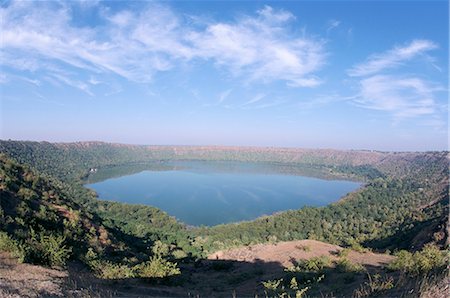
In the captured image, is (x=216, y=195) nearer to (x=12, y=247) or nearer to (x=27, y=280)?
(x=12, y=247)

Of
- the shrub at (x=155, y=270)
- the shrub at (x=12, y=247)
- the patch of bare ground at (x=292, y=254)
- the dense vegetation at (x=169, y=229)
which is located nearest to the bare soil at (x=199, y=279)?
the patch of bare ground at (x=292, y=254)

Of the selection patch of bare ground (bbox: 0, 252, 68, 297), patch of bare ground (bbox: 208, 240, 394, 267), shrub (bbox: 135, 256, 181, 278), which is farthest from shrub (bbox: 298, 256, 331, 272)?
patch of bare ground (bbox: 0, 252, 68, 297)

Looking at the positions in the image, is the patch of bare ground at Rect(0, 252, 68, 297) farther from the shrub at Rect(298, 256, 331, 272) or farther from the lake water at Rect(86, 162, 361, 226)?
the lake water at Rect(86, 162, 361, 226)

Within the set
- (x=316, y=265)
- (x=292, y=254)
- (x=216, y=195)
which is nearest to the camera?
(x=316, y=265)

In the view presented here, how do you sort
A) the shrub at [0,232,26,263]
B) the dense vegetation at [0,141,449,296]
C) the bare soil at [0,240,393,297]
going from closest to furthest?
the bare soil at [0,240,393,297]
the shrub at [0,232,26,263]
the dense vegetation at [0,141,449,296]

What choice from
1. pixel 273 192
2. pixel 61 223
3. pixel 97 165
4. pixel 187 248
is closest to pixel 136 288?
pixel 61 223

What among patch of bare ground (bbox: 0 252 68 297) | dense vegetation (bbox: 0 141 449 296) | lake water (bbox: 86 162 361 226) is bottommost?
lake water (bbox: 86 162 361 226)

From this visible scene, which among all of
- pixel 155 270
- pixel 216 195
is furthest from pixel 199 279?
pixel 216 195

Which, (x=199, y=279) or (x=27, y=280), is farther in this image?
(x=199, y=279)
